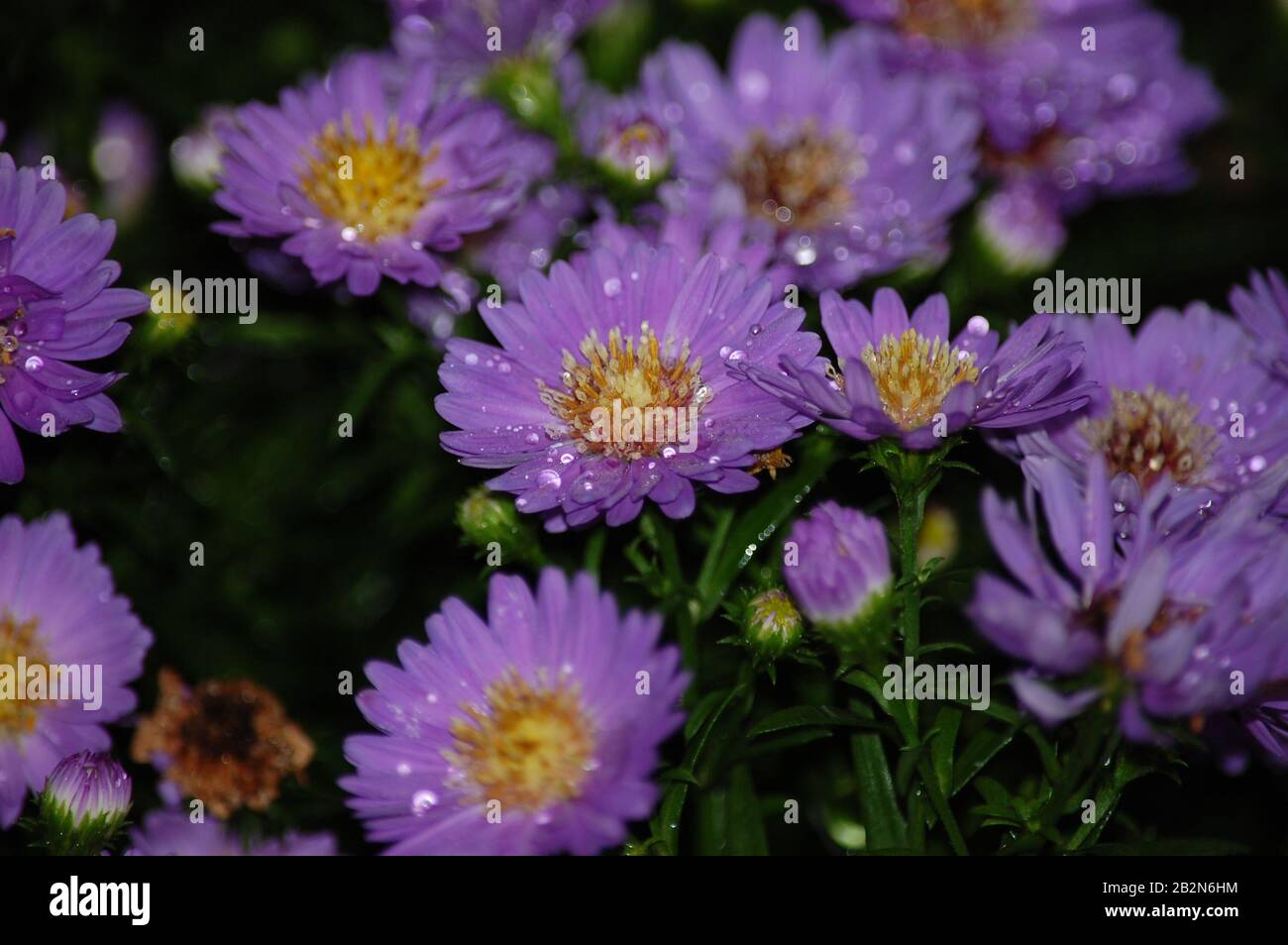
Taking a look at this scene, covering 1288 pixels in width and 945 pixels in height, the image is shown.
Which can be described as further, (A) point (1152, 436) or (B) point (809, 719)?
(A) point (1152, 436)

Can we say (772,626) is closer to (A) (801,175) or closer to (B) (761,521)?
(B) (761,521)

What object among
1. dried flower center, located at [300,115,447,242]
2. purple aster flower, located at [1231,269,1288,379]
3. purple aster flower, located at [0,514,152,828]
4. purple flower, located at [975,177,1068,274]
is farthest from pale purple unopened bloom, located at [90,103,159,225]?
purple aster flower, located at [1231,269,1288,379]

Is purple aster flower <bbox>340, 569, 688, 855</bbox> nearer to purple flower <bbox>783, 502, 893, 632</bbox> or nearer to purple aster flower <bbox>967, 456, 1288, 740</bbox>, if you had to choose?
purple flower <bbox>783, 502, 893, 632</bbox>

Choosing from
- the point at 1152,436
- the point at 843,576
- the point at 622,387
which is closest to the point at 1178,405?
the point at 1152,436

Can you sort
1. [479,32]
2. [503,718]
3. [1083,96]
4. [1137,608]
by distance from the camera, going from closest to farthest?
[1137,608], [503,718], [479,32], [1083,96]

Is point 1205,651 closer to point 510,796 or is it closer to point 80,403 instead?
point 510,796

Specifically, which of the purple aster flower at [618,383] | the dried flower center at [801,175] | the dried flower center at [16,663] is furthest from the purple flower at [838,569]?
the dried flower center at [16,663]

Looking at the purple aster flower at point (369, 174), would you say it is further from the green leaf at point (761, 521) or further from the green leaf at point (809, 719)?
the green leaf at point (809, 719)
